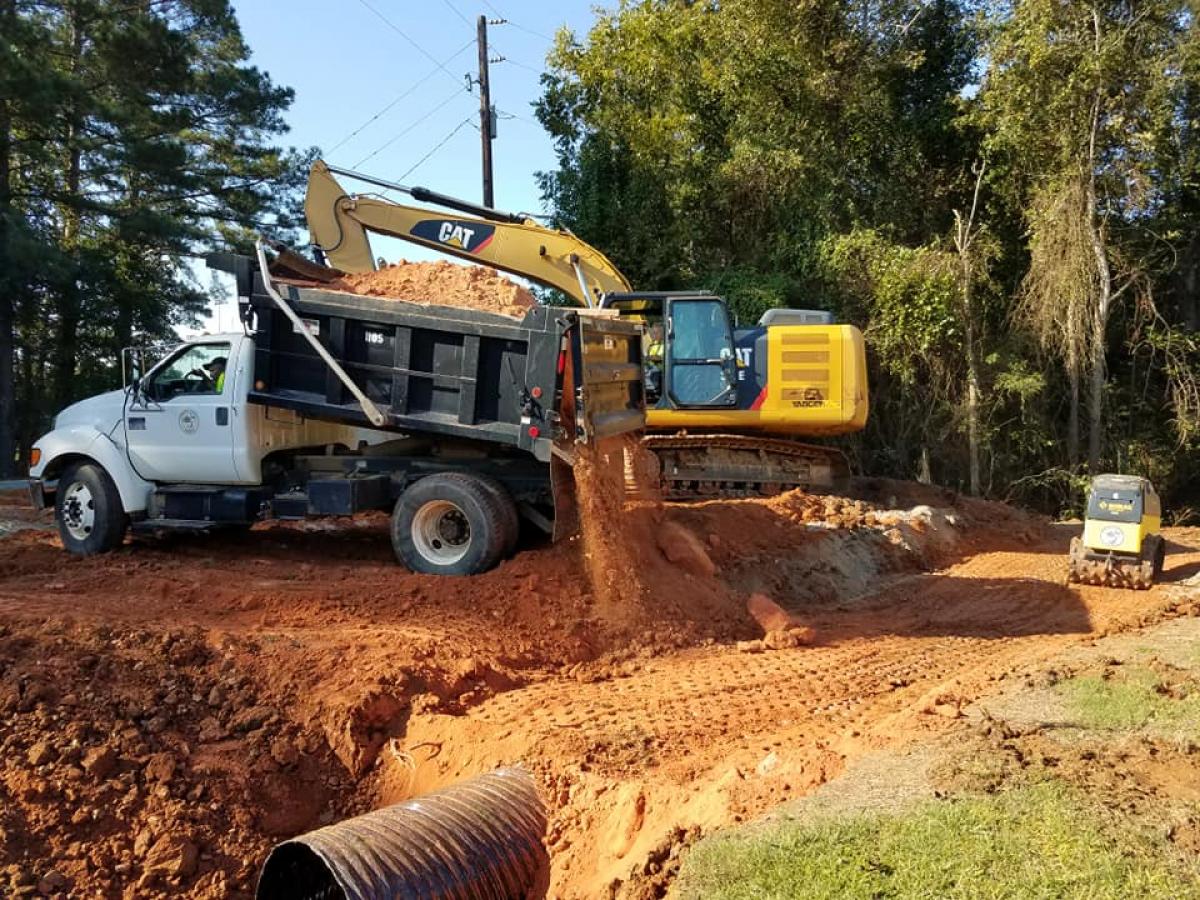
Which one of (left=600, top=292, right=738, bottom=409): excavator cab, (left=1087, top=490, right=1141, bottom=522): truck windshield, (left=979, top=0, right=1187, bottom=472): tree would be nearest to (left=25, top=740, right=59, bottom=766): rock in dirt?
(left=600, top=292, right=738, bottom=409): excavator cab

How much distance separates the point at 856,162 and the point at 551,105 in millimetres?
7151

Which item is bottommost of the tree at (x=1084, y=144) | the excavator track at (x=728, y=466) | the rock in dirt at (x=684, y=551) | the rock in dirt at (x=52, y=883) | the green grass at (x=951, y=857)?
the rock in dirt at (x=52, y=883)

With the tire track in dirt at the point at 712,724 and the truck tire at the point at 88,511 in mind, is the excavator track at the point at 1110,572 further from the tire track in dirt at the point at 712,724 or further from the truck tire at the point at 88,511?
the truck tire at the point at 88,511

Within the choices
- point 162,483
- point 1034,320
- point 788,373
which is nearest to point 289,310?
point 162,483

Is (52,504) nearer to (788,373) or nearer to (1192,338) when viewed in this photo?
(788,373)

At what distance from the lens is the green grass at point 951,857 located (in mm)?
3172

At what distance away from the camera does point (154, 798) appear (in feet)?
15.9

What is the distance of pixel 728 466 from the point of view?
13.0m

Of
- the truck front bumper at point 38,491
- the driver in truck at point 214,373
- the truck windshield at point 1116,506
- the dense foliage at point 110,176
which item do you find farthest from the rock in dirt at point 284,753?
the dense foliage at point 110,176

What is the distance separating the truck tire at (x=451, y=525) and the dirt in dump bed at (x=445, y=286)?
60.9 inches

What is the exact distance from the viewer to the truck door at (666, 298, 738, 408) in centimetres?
1265

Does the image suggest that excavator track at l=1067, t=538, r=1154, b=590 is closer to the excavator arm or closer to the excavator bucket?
the excavator bucket

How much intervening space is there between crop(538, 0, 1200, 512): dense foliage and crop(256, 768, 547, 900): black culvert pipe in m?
14.2

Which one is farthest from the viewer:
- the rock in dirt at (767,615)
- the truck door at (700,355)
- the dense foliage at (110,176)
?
the dense foliage at (110,176)
